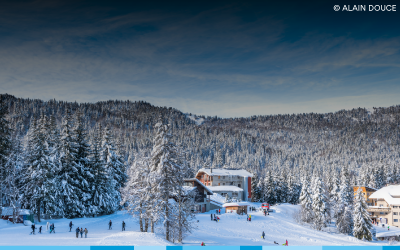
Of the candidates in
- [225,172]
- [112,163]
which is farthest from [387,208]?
[112,163]

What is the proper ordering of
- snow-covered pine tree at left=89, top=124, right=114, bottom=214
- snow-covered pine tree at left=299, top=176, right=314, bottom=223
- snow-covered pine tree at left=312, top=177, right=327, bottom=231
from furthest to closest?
snow-covered pine tree at left=299, top=176, right=314, bottom=223
snow-covered pine tree at left=312, top=177, right=327, bottom=231
snow-covered pine tree at left=89, top=124, right=114, bottom=214

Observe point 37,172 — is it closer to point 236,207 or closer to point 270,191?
point 236,207

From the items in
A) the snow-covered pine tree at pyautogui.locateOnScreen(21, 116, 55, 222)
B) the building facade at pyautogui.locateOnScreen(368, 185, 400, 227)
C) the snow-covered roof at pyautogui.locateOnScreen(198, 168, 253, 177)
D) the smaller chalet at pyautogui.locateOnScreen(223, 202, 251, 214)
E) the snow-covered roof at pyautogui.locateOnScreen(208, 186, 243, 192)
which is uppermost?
the snow-covered pine tree at pyautogui.locateOnScreen(21, 116, 55, 222)

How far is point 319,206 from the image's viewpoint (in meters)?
60.0

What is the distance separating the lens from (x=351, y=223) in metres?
58.2

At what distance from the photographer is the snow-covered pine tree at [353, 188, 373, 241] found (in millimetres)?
54062

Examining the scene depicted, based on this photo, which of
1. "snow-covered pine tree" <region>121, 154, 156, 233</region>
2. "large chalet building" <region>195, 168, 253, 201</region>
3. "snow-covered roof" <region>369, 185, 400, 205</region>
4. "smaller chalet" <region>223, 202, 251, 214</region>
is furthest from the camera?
"large chalet building" <region>195, 168, 253, 201</region>

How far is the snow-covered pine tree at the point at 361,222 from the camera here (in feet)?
177

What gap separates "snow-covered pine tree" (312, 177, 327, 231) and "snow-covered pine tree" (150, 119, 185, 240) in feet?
129

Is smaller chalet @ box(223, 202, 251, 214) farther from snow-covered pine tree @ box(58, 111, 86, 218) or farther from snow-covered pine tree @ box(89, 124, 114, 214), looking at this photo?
snow-covered pine tree @ box(58, 111, 86, 218)

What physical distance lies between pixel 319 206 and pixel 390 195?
128ft

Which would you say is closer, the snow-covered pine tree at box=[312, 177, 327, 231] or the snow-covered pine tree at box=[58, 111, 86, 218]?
the snow-covered pine tree at box=[58, 111, 86, 218]

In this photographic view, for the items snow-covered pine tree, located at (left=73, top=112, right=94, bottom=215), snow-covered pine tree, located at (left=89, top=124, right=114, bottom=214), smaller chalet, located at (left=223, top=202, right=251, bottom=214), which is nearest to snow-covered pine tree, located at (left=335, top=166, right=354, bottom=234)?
smaller chalet, located at (left=223, top=202, right=251, bottom=214)

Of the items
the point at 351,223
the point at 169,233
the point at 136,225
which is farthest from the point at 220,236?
the point at 351,223
